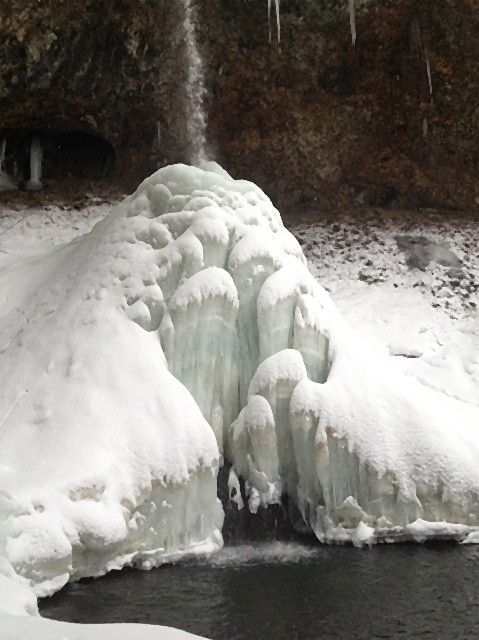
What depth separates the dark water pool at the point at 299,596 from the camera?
5164 millimetres

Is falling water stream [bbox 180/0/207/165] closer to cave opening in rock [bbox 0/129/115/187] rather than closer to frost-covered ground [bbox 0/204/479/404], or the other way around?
cave opening in rock [bbox 0/129/115/187]

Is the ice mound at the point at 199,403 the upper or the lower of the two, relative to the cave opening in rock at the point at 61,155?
lower

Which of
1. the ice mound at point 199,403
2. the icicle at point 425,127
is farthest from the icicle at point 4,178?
the icicle at point 425,127

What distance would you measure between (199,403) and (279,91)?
9511 millimetres

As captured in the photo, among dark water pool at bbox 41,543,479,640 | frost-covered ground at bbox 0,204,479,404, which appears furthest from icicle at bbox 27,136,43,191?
dark water pool at bbox 41,543,479,640

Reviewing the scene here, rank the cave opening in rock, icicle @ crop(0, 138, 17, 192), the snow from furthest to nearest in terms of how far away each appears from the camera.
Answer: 1. the cave opening in rock
2. icicle @ crop(0, 138, 17, 192)
3. the snow

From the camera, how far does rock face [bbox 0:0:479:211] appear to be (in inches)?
561

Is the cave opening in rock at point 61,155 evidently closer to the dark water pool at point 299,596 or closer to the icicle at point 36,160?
the icicle at point 36,160

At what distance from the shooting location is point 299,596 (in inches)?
227

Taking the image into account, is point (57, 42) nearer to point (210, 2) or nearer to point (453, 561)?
point (210, 2)

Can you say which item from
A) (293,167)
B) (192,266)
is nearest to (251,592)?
(192,266)

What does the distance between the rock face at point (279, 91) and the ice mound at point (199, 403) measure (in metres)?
7.08

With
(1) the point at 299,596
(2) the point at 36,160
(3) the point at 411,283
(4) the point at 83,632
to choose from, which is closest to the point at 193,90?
(2) the point at 36,160

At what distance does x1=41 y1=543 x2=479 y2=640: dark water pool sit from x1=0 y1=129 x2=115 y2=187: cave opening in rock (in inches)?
440
